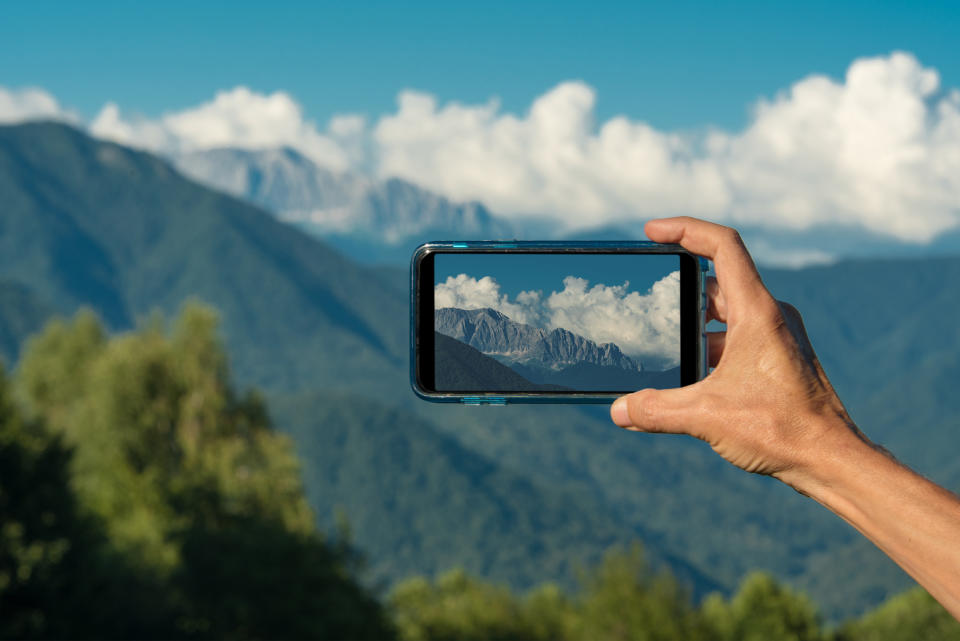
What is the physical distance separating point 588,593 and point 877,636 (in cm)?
2556

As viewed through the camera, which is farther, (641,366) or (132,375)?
(132,375)

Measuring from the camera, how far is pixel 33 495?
36188 millimetres

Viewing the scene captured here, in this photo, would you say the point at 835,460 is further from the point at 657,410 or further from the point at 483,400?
the point at 483,400

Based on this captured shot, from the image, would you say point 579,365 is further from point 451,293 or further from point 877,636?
point 877,636

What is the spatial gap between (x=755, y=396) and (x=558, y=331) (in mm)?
1033

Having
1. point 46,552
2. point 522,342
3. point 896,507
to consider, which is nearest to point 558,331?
point 522,342

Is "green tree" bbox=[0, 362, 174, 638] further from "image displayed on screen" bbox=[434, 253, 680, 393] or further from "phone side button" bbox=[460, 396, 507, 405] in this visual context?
"phone side button" bbox=[460, 396, 507, 405]

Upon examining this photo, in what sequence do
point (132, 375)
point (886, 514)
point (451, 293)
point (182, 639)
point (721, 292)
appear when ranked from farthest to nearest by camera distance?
1. point (132, 375)
2. point (182, 639)
3. point (451, 293)
4. point (721, 292)
5. point (886, 514)

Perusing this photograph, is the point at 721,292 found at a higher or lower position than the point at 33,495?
higher

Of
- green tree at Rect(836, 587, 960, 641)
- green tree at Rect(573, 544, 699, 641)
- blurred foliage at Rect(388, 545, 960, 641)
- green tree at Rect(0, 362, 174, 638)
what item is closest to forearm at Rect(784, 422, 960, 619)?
green tree at Rect(0, 362, 174, 638)

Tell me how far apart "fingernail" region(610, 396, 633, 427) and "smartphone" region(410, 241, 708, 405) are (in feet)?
0.40

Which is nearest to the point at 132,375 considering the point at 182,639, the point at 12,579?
the point at 182,639

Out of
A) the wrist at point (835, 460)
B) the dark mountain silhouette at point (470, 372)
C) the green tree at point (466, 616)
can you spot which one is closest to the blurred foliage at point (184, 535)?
the green tree at point (466, 616)

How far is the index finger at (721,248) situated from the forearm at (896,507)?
0.65m
